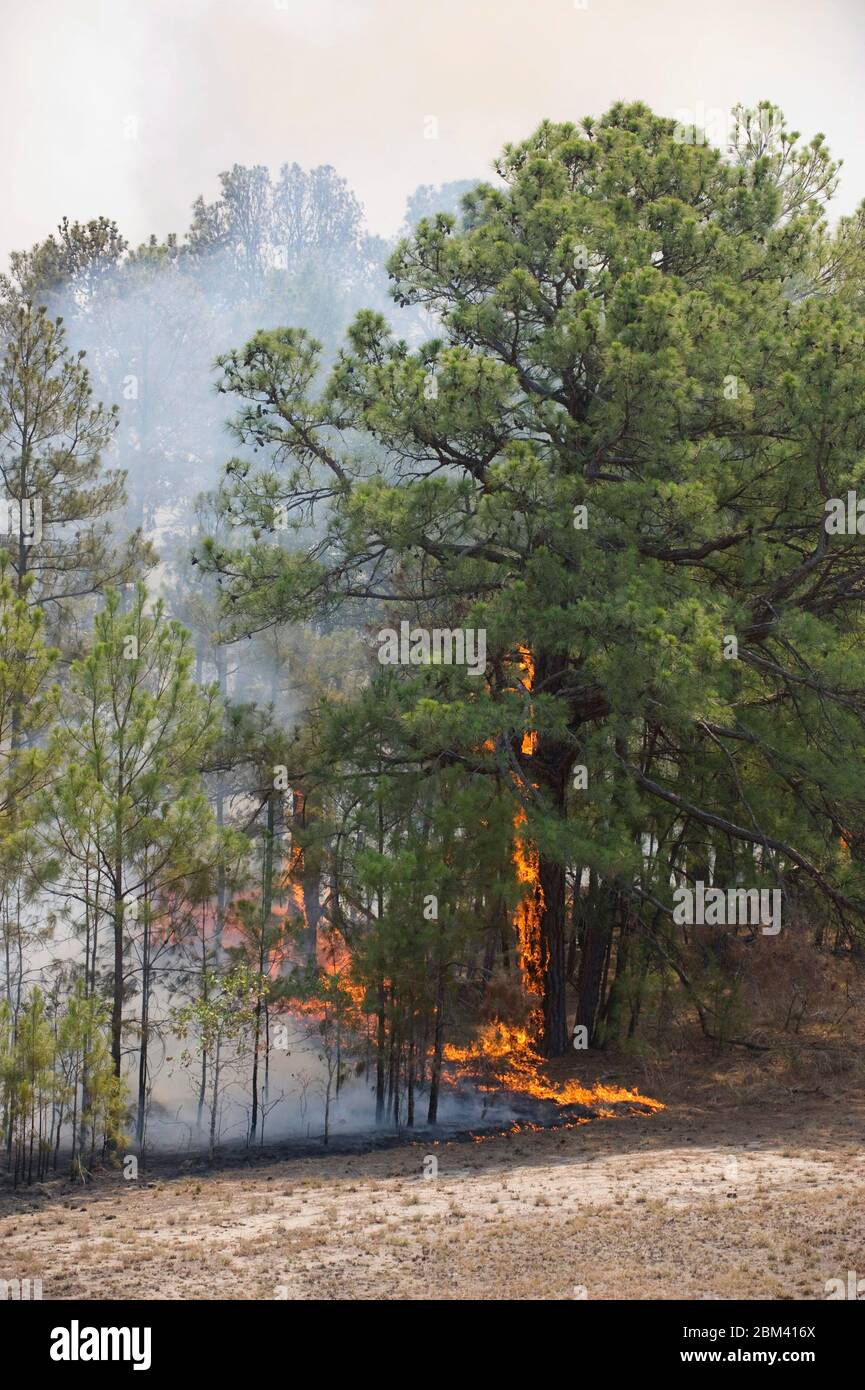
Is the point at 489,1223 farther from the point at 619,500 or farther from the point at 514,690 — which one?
the point at 619,500

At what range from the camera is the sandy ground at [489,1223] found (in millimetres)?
7066

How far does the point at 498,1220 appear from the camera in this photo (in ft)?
27.5

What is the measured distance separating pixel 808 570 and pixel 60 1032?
23.6ft

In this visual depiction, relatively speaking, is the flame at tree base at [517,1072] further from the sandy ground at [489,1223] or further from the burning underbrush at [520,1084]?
the sandy ground at [489,1223]

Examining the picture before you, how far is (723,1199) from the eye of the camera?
855cm

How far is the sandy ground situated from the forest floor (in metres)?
0.02

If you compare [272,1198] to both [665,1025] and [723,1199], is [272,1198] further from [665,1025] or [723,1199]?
[665,1025]

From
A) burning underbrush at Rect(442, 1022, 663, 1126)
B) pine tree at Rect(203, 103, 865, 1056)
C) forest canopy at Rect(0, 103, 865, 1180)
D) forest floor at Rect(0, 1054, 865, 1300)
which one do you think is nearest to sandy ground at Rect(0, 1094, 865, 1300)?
forest floor at Rect(0, 1054, 865, 1300)

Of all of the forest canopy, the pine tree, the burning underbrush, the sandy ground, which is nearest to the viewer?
the sandy ground

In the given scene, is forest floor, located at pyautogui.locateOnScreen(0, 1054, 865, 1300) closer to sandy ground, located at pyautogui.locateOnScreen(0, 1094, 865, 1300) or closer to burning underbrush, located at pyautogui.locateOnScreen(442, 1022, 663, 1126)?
sandy ground, located at pyautogui.locateOnScreen(0, 1094, 865, 1300)

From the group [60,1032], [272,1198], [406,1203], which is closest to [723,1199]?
[406,1203]

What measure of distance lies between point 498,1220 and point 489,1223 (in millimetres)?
83

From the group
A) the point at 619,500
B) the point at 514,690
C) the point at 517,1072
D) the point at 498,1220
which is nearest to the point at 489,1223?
the point at 498,1220

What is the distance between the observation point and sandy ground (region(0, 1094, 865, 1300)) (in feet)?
23.2
